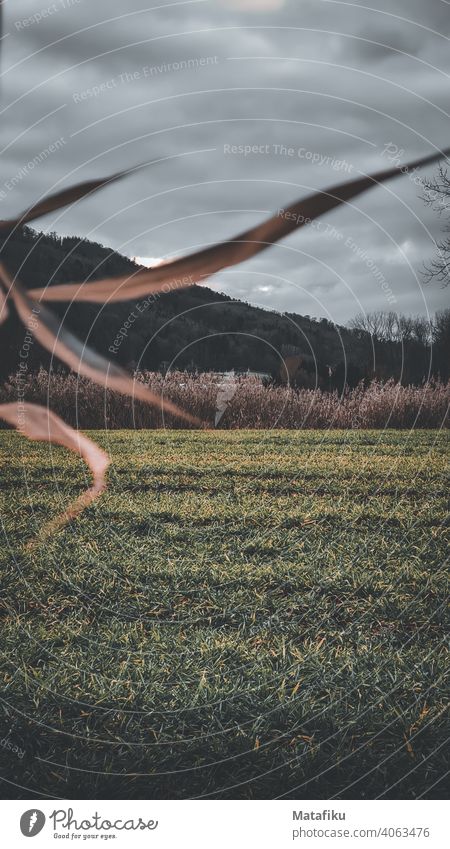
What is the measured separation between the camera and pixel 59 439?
25.5 feet

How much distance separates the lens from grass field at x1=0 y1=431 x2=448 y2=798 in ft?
5.00

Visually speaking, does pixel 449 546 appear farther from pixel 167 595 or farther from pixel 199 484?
pixel 199 484

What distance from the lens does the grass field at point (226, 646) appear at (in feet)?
5.00

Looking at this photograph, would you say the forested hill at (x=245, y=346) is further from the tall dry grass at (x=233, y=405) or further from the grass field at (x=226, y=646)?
the grass field at (x=226, y=646)

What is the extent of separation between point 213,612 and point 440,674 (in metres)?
0.81

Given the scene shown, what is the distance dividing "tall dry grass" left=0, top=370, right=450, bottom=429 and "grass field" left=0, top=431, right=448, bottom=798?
5.07m

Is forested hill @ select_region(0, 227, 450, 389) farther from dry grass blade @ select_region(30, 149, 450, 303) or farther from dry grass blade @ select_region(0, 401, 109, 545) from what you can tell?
dry grass blade @ select_region(30, 149, 450, 303)

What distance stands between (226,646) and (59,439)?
608 centimetres

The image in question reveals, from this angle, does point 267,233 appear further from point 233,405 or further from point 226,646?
point 233,405

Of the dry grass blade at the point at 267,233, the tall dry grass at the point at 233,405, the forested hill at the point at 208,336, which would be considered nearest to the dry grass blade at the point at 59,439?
the tall dry grass at the point at 233,405

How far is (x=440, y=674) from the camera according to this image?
74.0 inches

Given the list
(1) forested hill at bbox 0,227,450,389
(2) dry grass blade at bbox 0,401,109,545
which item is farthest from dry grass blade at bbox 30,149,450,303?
(1) forested hill at bbox 0,227,450,389

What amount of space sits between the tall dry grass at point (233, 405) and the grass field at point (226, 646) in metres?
5.07
